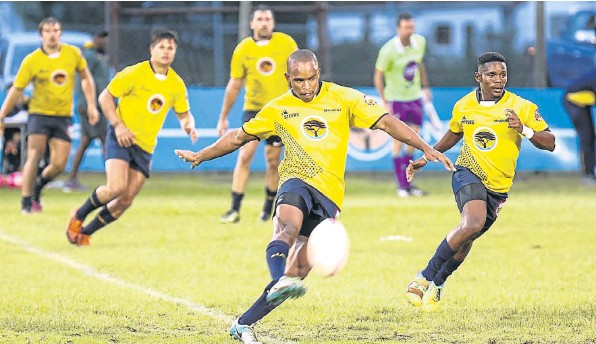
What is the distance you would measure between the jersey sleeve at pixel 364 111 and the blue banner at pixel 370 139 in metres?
12.3

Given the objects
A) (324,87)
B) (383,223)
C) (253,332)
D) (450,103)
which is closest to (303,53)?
(324,87)

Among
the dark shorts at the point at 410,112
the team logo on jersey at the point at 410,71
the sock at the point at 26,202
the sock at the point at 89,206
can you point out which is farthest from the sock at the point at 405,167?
the sock at the point at 89,206

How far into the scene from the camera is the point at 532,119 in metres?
8.79

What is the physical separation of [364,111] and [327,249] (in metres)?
0.99

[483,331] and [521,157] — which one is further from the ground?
[483,331]

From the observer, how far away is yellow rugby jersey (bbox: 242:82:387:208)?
7.96 m

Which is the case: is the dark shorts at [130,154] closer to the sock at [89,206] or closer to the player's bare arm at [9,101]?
the sock at [89,206]

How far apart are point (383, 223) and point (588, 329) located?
7102 mm

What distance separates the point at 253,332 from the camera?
7359mm

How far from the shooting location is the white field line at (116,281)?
8578 mm

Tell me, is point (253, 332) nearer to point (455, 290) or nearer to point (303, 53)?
point (303, 53)

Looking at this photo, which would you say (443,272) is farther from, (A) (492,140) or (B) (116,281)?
(B) (116,281)

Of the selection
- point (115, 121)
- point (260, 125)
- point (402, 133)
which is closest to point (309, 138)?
point (260, 125)

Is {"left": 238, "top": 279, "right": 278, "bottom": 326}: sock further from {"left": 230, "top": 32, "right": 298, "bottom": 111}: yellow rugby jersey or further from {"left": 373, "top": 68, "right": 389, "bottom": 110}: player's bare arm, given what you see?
{"left": 373, "top": 68, "right": 389, "bottom": 110}: player's bare arm
